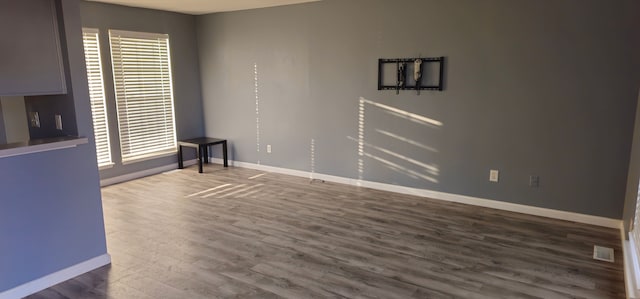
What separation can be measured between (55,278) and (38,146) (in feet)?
2.97

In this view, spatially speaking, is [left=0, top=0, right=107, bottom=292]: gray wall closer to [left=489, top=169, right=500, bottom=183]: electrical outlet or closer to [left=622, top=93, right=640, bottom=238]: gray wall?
[left=489, top=169, right=500, bottom=183]: electrical outlet

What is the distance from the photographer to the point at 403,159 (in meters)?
4.77

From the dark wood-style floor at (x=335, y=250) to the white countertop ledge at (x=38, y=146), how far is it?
36.3 inches

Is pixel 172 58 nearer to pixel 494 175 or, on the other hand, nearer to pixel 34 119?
pixel 34 119

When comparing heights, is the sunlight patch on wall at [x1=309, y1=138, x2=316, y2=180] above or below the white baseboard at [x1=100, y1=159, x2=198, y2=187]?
above

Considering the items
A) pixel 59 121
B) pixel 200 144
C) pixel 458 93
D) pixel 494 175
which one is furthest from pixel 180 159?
pixel 494 175

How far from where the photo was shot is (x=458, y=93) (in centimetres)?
429

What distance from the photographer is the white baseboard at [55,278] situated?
2.64 meters

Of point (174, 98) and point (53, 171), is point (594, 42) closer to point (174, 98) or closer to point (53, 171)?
point (53, 171)

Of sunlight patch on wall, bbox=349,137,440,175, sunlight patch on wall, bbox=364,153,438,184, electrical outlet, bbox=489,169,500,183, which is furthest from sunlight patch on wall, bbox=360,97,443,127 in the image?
electrical outlet, bbox=489,169,500,183

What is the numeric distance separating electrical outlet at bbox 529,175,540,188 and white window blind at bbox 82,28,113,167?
15.6 feet

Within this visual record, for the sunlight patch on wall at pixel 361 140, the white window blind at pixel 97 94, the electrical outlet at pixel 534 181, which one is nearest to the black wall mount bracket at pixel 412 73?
the sunlight patch on wall at pixel 361 140

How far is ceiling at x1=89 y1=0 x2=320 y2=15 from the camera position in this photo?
5.02 m

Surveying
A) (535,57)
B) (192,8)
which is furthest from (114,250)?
(535,57)
